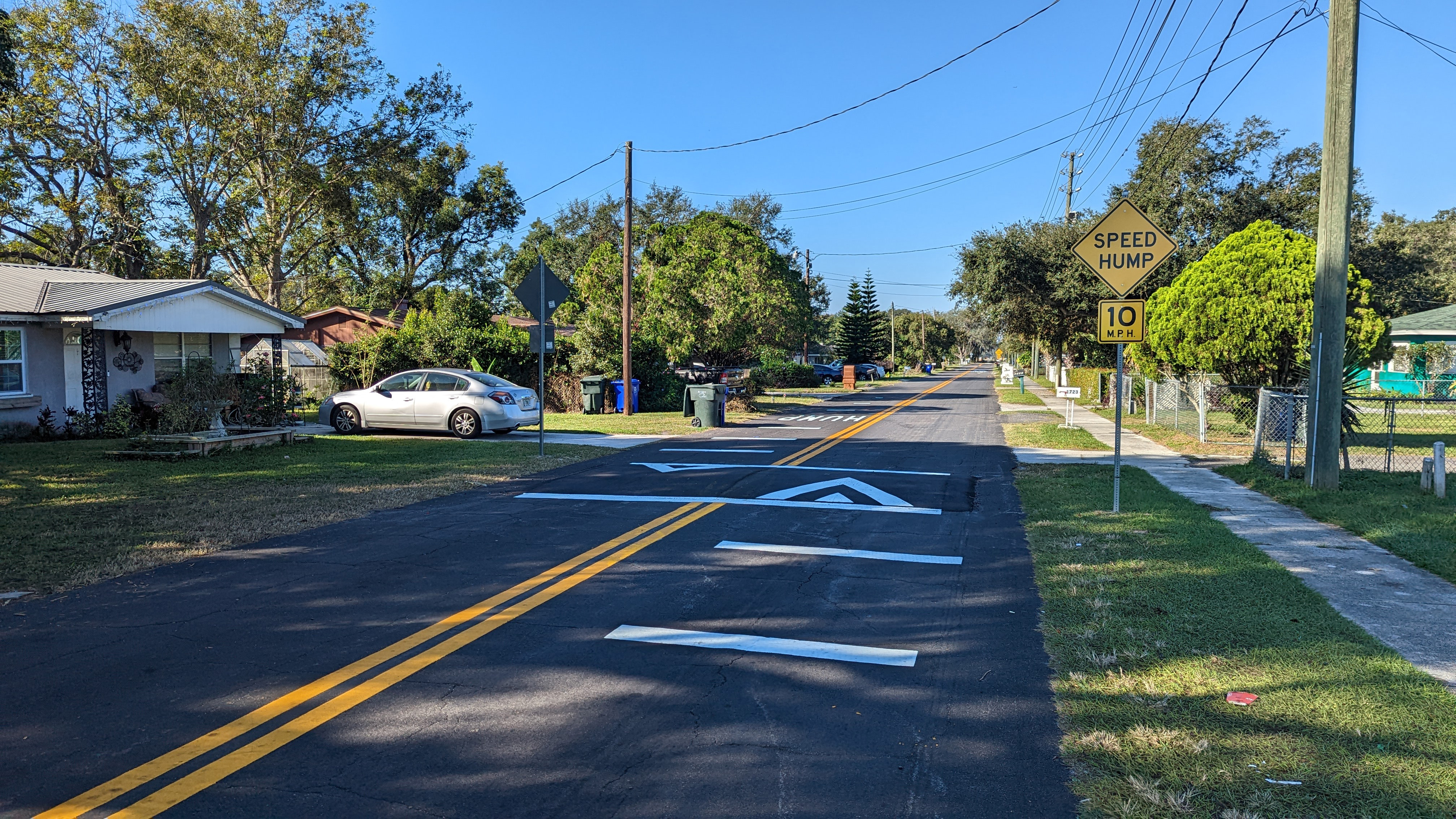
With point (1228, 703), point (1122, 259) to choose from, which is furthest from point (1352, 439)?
point (1228, 703)

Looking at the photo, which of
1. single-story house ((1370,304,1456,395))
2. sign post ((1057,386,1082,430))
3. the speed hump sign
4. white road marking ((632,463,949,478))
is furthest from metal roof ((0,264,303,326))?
single-story house ((1370,304,1456,395))

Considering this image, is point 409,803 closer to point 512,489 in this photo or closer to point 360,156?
point 512,489

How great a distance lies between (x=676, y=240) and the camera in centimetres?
3450

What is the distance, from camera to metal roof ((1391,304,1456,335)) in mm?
31719

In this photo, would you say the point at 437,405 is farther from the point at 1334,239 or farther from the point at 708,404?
the point at 1334,239

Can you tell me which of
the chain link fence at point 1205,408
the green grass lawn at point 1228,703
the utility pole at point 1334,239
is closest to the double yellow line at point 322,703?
the green grass lawn at point 1228,703

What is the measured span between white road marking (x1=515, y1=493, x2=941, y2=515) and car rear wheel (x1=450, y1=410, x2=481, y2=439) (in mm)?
7310

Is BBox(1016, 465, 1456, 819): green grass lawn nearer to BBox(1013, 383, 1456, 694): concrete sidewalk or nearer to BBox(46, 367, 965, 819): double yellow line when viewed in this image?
BBox(1013, 383, 1456, 694): concrete sidewalk

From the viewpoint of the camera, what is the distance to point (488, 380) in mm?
18016

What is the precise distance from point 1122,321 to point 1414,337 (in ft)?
110

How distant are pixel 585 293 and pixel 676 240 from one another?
6.52m

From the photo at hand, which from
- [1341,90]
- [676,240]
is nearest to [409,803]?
[1341,90]

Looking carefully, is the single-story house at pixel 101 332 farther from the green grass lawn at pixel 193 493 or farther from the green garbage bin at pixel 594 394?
the green garbage bin at pixel 594 394

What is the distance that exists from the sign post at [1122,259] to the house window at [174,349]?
1805 centimetres
